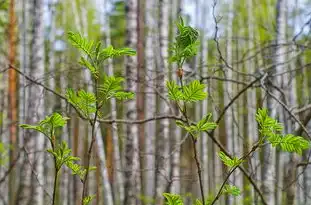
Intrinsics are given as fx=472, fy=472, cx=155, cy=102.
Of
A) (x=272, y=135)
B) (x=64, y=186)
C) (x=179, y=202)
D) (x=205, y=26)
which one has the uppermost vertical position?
(x=205, y=26)

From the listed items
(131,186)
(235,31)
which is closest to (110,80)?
(131,186)

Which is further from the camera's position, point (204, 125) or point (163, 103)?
point (163, 103)

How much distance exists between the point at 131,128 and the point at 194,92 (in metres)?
4.45

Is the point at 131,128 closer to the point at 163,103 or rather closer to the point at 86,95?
the point at 163,103

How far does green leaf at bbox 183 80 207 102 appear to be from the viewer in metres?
1.09

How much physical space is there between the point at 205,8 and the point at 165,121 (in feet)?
26.7

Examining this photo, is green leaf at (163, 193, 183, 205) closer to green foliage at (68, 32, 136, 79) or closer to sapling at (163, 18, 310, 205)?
sapling at (163, 18, 310, 205)

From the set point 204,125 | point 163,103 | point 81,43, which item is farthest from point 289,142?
point 163,103

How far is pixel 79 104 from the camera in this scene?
1162 millimetres

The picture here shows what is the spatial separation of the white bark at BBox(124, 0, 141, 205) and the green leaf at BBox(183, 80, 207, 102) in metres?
3.45

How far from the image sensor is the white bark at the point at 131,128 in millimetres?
4949

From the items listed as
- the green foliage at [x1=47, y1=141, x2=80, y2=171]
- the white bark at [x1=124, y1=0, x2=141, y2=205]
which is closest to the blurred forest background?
the white bark at [x1=124, y1=0, x2=141, y2=205]

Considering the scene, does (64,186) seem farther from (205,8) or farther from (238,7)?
(238,7)

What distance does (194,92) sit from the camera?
1102mm
